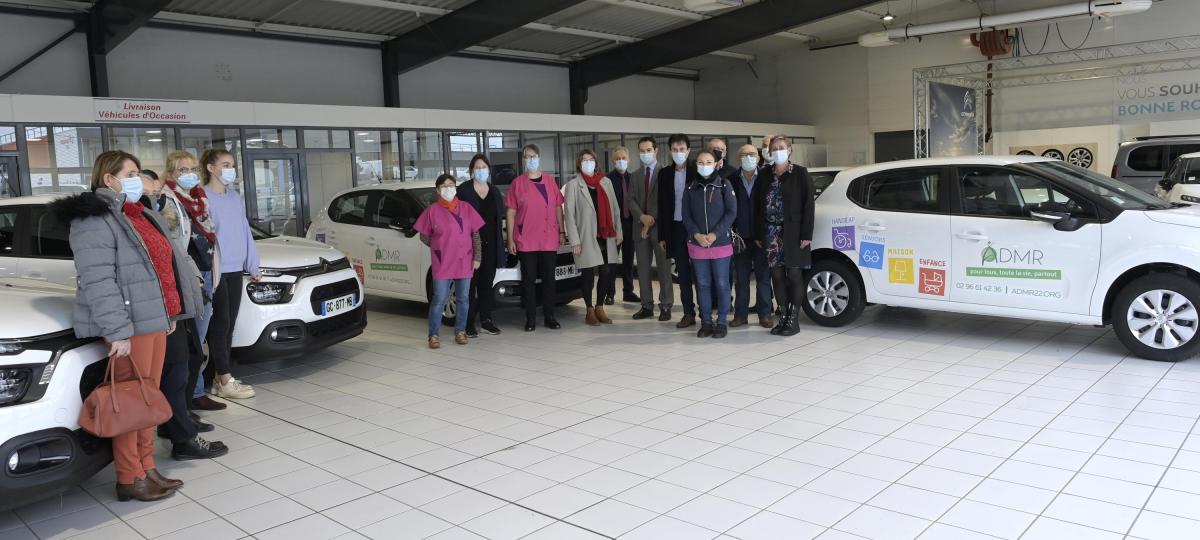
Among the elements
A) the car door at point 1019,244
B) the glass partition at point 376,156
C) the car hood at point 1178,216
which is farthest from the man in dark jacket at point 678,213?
the glass partition at point 376,156

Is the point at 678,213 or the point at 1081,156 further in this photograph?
the point at 1081,156

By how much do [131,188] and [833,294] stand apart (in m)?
5.31

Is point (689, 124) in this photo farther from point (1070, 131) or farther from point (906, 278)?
point (906, 278)

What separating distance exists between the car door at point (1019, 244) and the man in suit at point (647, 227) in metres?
2.53

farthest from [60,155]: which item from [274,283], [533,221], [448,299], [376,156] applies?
[533,221]

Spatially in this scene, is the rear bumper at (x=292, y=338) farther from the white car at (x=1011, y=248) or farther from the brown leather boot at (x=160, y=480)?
the white car at (x=1011, y=248)

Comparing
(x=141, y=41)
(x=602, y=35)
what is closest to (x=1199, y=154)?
(x=602, y=35)

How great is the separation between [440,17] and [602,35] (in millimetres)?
4176

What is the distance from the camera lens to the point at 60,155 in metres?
9.63

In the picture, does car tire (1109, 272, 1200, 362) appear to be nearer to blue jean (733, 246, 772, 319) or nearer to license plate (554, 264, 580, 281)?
blue jean (733, 246, 772, 319)

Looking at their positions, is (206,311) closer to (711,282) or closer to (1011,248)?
(711,282)

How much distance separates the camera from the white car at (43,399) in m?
3.07

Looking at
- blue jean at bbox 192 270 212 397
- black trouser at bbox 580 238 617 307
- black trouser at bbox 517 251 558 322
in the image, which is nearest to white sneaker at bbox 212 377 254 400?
blue jean at bbox 192 270 212 397

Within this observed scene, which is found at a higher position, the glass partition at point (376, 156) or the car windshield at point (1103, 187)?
the glass partition at point (376, 156)
